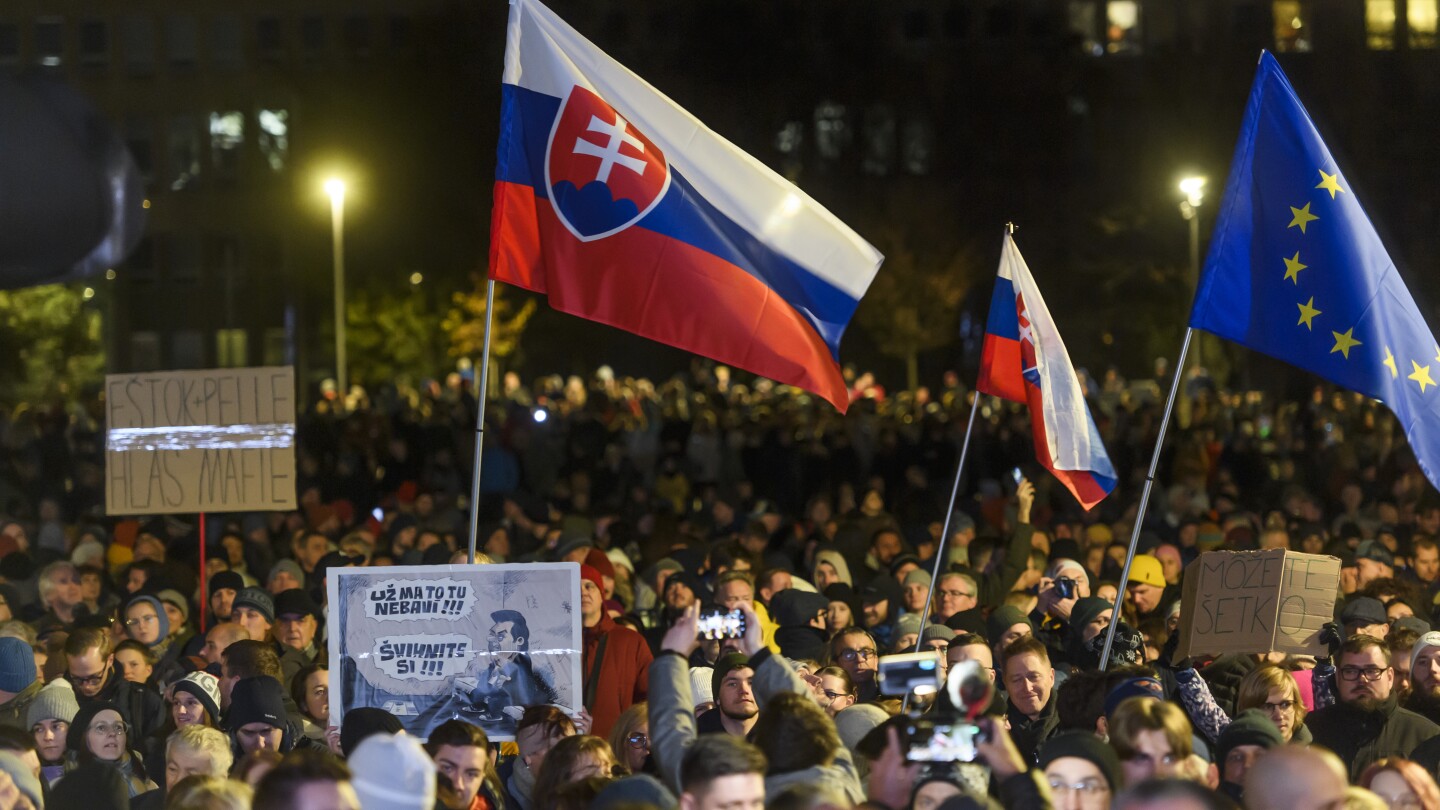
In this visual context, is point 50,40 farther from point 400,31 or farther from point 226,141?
point 400,31

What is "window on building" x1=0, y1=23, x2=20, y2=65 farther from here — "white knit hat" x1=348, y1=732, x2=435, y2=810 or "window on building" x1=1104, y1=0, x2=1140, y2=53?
"white knit hat" x1=348, y1=732, x2=435, y2=810

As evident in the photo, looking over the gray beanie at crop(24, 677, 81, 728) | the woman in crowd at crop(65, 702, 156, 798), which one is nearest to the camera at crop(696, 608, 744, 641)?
the woman in crowd at crop(65, 702, 156, 798)

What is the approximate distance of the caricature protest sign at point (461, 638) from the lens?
7664 millimetres

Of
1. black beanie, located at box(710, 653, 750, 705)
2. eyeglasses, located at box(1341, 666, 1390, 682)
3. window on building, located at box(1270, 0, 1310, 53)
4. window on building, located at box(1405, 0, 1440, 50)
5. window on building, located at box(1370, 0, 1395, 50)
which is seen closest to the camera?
black beanie, located at box(710, 653, 750, 705)

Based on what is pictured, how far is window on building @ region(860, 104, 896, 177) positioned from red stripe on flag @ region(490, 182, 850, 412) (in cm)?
6255

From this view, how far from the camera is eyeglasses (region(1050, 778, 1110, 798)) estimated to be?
5.70 m

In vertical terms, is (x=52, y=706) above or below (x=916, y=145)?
below

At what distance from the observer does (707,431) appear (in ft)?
84.1

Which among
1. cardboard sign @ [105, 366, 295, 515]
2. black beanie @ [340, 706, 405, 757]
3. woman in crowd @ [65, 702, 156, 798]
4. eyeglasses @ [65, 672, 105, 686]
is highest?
cardboard sign @ [105, 366, 295, 515]

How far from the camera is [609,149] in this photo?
8.67 meters

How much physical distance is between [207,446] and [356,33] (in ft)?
206

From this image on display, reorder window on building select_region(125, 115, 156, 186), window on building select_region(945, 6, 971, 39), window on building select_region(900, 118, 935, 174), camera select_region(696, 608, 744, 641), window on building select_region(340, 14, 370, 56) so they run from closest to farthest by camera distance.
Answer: camera select_region(696, 608, 744, 641)
window on building select_region(900, 118, 935, 174)
window on building select_region(340, 14, 370, 56)
window on building select_region(945, 6, 971, 39)
window on building select_region(125, 115, 156, 186)

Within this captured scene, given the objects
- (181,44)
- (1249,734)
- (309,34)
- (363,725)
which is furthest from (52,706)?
(181,44)

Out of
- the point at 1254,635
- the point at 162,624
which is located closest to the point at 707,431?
the point at 162,624
